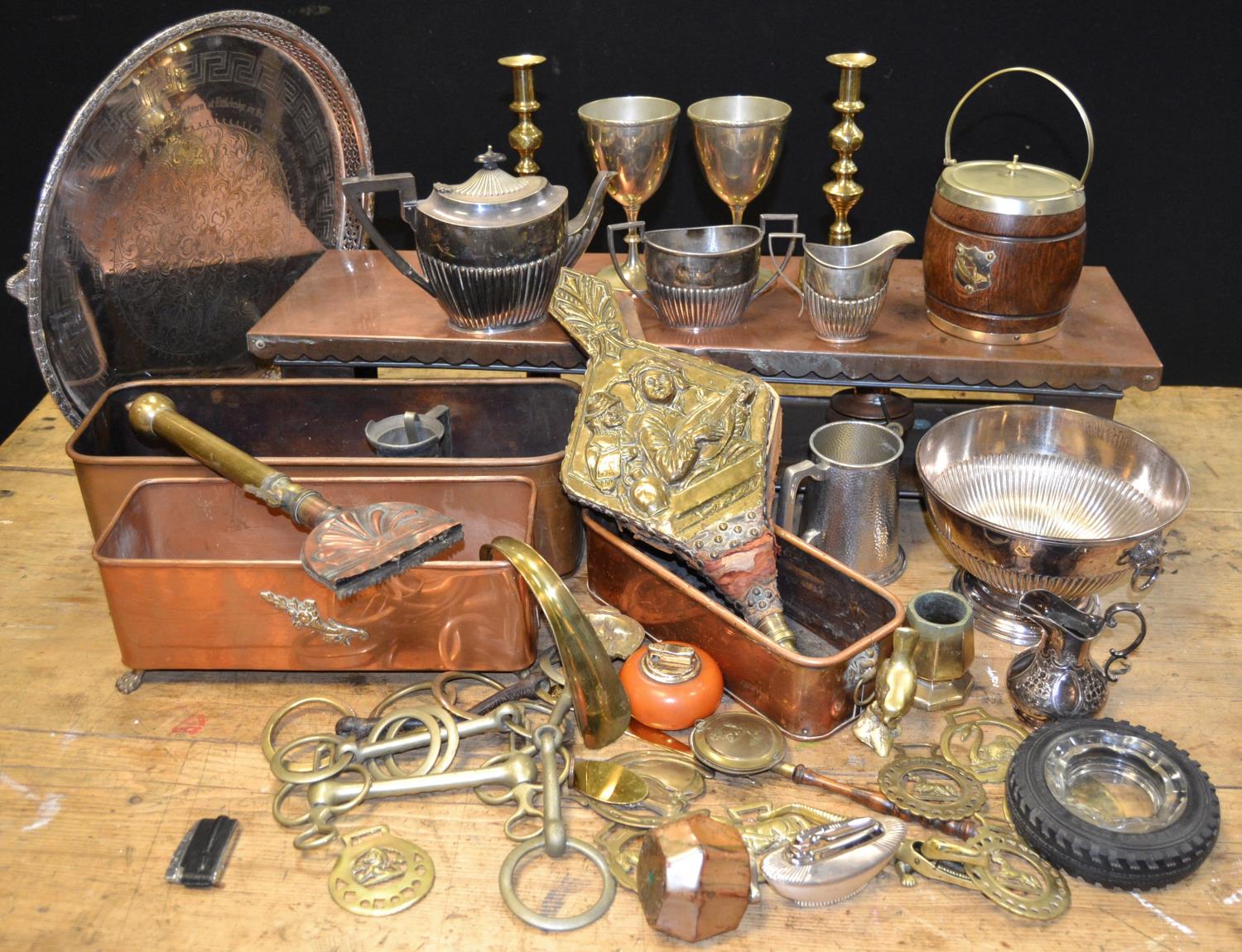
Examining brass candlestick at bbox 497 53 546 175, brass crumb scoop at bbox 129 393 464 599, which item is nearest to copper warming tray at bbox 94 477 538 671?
brass crumb scoop at bbox 129 393 464 599

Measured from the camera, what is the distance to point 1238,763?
1.48 m

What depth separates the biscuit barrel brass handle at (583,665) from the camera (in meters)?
1.41

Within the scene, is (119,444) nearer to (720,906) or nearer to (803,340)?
(803,340)

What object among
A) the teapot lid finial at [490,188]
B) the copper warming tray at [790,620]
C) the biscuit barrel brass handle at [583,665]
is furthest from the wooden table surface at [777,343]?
the biscuit barrel brass handle at [583,665]

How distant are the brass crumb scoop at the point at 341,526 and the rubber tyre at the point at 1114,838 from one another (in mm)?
756

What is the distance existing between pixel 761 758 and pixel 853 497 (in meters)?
0.46

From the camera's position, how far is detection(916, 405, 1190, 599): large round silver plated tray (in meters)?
1.67

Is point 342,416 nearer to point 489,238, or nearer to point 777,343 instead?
point 489,238

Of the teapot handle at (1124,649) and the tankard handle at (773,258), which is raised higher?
the tankard handle at (773,258)

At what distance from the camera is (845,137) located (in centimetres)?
196

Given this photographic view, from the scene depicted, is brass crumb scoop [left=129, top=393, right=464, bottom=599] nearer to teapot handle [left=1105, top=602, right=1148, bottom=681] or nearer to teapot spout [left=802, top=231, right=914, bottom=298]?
teapot spout [left=802, top=231, right=914, bottom=298]

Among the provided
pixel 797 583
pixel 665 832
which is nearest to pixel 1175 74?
pixel 797 583

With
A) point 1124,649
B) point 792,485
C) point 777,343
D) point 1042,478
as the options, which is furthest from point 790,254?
point 1124,649

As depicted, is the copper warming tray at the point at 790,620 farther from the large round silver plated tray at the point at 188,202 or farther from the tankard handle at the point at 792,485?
the large round silver plated tray at the point at 188,202
